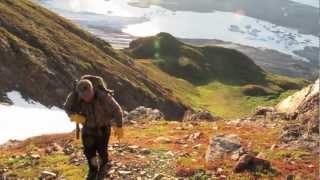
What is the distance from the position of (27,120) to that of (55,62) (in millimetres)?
35865

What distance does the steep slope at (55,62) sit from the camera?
8625 centimetres

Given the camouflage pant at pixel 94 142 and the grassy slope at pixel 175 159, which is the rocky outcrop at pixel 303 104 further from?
the camouflage pant at pixel 94 142

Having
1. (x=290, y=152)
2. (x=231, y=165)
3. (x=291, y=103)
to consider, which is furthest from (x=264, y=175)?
(x=291, y=103)

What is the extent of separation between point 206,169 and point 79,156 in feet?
16.7

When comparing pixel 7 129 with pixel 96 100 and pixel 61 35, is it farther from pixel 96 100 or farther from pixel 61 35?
pixel 61 35

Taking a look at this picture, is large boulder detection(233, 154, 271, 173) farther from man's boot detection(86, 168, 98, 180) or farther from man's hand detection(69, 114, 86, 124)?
man's hand detection(69, 114, 86, 124)

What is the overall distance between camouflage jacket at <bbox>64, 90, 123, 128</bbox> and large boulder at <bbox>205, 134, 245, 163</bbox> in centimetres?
459

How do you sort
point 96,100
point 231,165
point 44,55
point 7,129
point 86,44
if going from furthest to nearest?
1. point 86,44
2. point 44,55
3. point 7,129
4. point 231,165
5. point 96,100

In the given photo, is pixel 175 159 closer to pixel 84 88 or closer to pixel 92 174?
pixel 92 174

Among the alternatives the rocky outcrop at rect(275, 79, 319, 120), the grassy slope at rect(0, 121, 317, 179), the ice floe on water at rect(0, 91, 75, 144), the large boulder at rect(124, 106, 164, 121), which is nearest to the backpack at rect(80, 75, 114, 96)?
the grassy slope at rect(0, 121, 317, 179)

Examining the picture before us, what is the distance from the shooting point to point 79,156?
2022 cm

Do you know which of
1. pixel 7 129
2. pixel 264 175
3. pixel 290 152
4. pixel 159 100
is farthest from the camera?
pixel 159 100

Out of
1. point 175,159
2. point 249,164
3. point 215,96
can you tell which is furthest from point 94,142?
point 215,96

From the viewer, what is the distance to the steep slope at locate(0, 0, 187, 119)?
8625 cm
